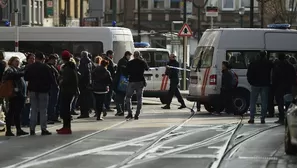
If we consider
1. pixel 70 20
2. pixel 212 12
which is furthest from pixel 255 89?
pixel 70 20

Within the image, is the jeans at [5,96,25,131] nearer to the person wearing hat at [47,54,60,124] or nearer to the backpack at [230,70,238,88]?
the person wearing hat at [47,54,60,124]

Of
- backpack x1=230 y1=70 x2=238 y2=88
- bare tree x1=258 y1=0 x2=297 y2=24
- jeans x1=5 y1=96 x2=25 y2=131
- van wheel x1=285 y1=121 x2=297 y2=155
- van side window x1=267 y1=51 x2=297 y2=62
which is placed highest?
bare tree x1=258 y1=0 x2=297 y2=24

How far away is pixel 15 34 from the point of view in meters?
27.5

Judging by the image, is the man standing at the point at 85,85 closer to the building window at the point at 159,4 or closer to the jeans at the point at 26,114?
the jeans at the point at 26,114

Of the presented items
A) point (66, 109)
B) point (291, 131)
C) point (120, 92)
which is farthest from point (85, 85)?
point (291, 131)

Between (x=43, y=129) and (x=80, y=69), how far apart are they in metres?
5.36

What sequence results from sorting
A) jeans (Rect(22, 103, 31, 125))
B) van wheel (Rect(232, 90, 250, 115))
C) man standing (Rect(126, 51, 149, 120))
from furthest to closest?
van wheel (Rect(232, 90, 250, 115))
man standing (Rect(126, 51, 149, 120))
jeans (Rect(22, 103, 31, 125))

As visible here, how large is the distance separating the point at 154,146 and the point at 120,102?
25.6 ft

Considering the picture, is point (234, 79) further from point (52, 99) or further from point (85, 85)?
point (52, 99)

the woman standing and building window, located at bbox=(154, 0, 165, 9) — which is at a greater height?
building window, located at bbox=(154, 0, 165, 9)

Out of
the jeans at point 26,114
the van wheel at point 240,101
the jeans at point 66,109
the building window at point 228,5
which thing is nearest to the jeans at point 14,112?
the jeans at point 66,109

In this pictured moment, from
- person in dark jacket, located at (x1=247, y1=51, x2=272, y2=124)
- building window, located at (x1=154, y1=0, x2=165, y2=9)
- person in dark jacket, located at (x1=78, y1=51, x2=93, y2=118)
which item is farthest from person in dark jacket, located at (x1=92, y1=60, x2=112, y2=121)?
building window, located at (x1=154, y1=0, x2=165, y2=9)

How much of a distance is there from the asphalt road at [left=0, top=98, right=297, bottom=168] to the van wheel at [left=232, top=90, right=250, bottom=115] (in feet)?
8.44

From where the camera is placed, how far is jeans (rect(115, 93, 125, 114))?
22.0 m
